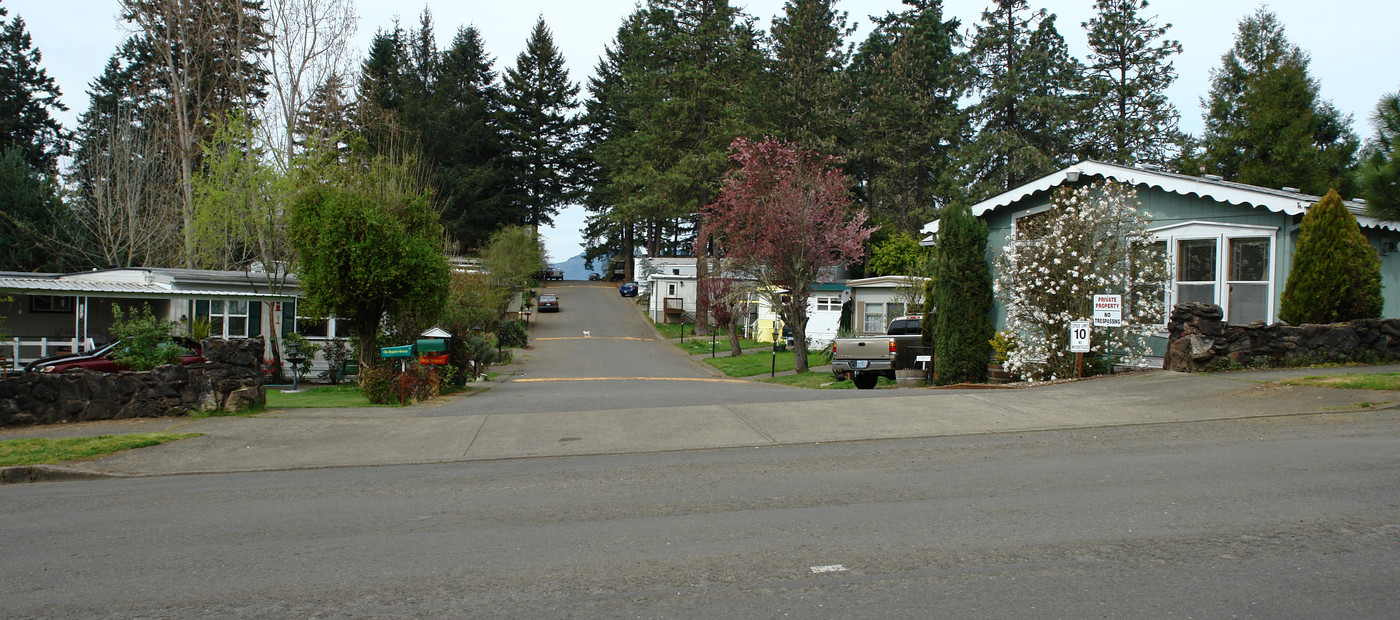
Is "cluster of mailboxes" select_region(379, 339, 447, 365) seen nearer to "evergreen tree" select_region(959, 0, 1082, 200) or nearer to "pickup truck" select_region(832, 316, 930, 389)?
"pickup truck" select_region(832, 316, 930, 389)

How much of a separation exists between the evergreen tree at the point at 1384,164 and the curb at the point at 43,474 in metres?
18.0

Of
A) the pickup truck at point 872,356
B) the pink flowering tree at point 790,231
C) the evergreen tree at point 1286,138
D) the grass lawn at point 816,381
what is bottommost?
the grass lawn at point 816,381

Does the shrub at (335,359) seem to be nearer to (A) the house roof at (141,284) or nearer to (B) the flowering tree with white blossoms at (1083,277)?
(A) the house roof at (141,284)

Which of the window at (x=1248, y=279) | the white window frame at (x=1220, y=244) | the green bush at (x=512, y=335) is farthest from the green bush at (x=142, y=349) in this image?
the green bush at (x=512, y=335)

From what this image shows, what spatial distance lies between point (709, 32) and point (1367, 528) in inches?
1840

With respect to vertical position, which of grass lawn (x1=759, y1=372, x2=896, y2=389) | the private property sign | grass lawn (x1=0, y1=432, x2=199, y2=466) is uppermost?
the private property sign

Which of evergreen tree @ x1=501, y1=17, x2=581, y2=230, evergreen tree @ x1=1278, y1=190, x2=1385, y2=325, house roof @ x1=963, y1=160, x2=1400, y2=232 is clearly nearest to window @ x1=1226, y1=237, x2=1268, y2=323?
A: house roof @ x1=963, y1=160, x2=1400, y2=232

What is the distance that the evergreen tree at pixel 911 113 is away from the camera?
167 ft

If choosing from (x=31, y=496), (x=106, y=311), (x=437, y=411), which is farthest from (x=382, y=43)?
(x=31, y=496)

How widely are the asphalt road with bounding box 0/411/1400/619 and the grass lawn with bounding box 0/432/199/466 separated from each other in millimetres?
1096

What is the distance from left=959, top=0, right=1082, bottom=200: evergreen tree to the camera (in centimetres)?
4694

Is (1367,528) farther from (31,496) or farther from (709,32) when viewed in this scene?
(709,32)

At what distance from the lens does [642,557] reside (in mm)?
5852

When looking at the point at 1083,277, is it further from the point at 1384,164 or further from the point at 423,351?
the point at 423,351
